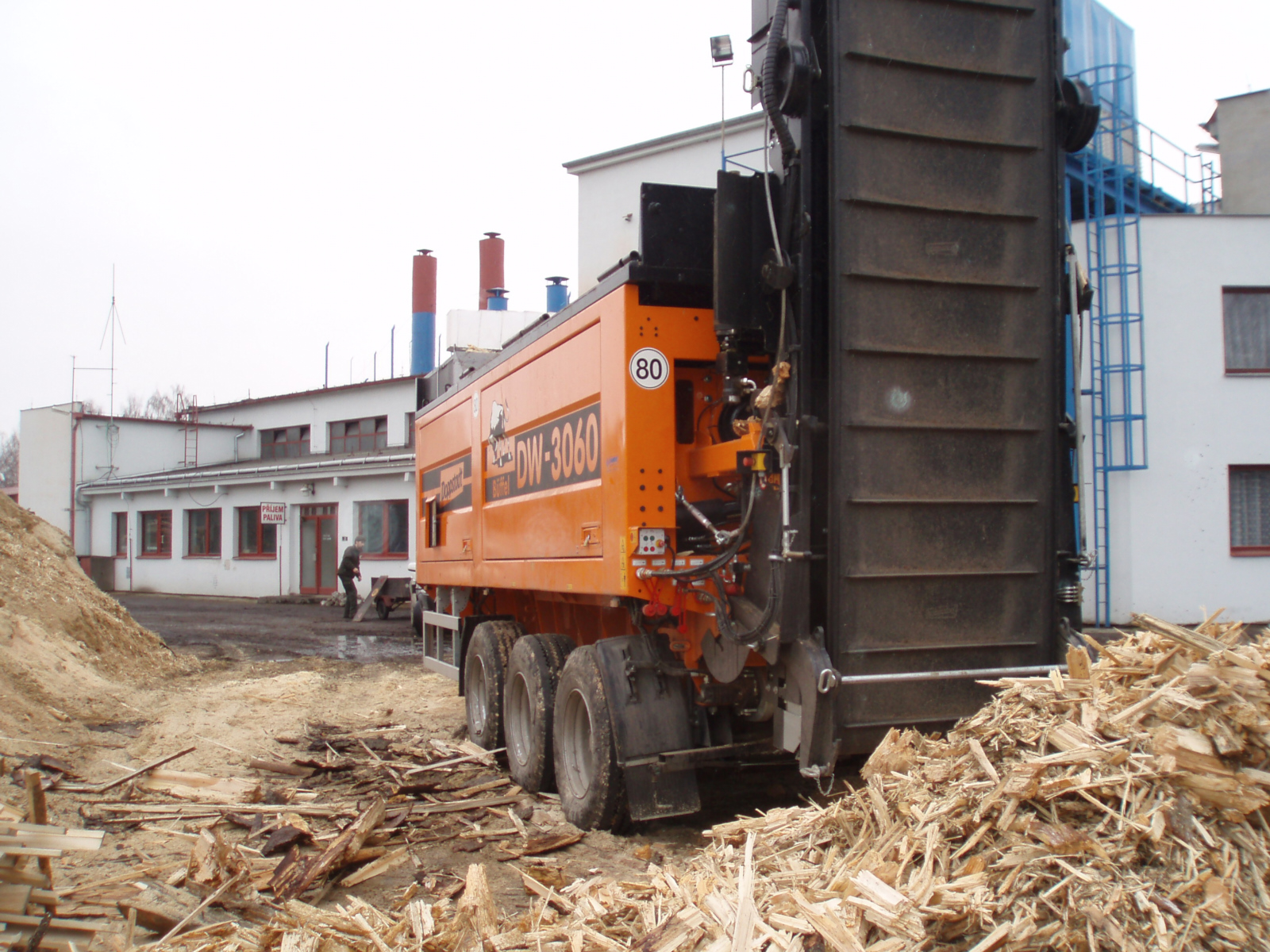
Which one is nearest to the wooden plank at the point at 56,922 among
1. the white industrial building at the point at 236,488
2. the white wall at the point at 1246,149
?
the white wall at the point at 1246,149

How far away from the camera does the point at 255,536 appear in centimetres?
3011

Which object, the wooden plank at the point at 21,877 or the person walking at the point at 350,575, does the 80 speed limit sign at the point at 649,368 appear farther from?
the person walking at the point at 350,575

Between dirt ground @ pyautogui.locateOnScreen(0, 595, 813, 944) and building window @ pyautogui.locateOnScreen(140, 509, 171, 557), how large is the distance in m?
16.5

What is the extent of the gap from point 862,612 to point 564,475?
244cm

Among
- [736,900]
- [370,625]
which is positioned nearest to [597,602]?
[736,900]

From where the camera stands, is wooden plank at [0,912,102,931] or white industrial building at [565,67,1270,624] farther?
white industrial building at [565,67,1270,624]

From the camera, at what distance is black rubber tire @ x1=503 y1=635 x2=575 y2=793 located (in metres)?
6.72

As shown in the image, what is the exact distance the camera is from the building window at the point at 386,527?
25312 millimetres

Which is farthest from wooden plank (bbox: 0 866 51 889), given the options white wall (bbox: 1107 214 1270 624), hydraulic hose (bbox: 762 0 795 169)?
white wall (bbox: 1107 214 1270 624)

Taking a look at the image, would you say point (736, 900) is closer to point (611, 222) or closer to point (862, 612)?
point (862, 612)

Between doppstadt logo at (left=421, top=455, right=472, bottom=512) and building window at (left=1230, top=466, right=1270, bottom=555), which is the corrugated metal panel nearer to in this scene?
doppstadt logo at (left=421, top=455, right=472, bottom=512)

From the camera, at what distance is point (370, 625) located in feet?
67.5

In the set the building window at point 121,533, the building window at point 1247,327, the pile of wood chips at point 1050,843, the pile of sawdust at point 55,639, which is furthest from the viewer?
the building window at point 121,533

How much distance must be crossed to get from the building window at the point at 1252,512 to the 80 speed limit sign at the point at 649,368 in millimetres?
12568
